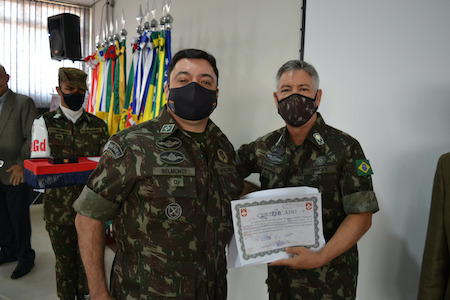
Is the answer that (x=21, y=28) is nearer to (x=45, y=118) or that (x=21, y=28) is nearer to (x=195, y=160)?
(x=45, y=118)

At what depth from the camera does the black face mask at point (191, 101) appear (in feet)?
4.08

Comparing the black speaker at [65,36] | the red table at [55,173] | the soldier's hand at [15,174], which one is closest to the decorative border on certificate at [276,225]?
the red table at [55,173]

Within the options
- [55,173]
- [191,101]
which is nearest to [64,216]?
[55,173]

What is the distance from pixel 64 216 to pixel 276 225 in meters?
1.80

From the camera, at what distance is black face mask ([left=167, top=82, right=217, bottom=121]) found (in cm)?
124

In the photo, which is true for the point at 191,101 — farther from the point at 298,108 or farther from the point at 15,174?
the point at 15,174

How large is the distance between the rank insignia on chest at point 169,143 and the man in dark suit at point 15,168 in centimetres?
246

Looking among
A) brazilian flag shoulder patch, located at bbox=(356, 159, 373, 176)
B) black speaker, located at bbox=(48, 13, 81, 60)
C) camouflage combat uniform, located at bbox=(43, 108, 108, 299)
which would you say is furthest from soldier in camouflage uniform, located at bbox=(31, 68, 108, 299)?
black speaker, located at bbox=(48, 13, 81, 60)

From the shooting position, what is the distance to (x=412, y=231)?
1691 mm

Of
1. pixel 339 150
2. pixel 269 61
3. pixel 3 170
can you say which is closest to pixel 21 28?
pixel 3 170

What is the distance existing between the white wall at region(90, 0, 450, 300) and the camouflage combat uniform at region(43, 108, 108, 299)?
4.62 ft

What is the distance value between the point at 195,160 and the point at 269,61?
56.0 inches

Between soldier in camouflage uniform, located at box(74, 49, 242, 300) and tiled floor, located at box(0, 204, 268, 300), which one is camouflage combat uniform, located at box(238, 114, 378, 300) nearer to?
soldier in camouflage uniform, located at box(74, 49, 242, 300)

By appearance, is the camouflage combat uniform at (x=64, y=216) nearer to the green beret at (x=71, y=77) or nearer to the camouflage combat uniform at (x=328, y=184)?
the green beret at (x=71, y=77)
